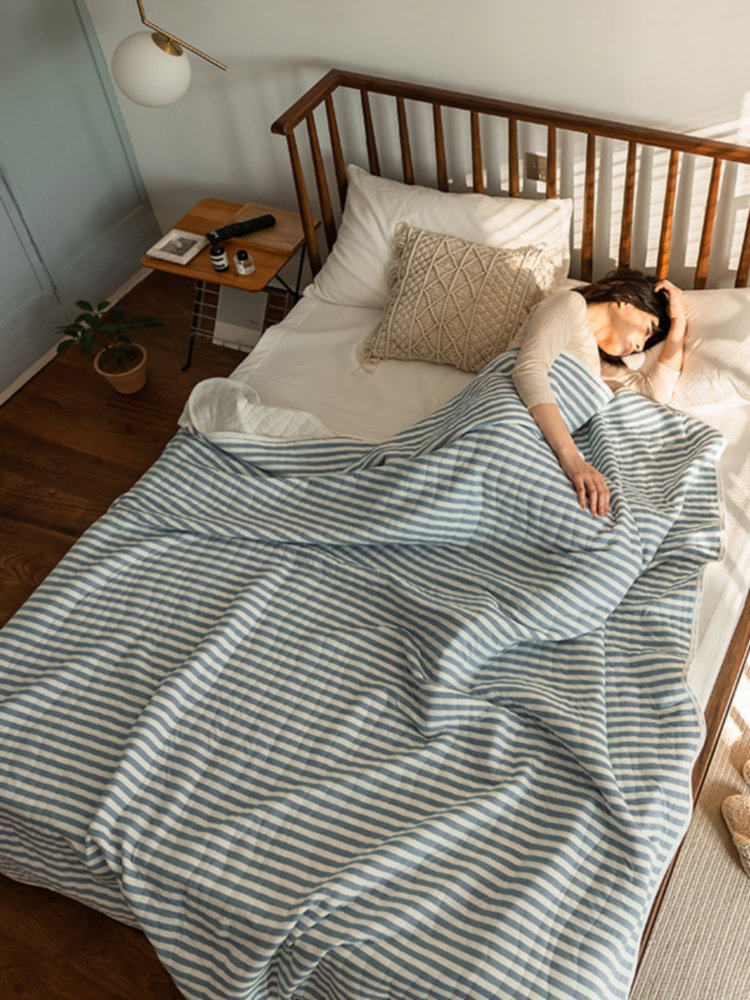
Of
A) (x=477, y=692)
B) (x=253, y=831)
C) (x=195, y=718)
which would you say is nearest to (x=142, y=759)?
(x=195, y=718)

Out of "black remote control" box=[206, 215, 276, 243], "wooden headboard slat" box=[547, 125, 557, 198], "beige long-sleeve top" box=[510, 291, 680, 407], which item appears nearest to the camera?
"beige long-sleeve top" box=[510, 291, 680, 407]

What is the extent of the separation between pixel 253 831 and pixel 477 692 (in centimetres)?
45

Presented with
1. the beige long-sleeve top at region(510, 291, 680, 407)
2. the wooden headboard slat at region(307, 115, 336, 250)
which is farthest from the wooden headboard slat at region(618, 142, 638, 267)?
the wooden headboard slat at region(307, 115, 336, 250)

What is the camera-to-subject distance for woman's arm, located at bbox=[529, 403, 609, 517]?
5.74ft

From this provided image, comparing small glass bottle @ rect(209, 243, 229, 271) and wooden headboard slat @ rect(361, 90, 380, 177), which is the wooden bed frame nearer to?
wooden headboard slat @ rect(361, 90, 380, 177)

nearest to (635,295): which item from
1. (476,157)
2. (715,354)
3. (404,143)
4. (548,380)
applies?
(715,354)

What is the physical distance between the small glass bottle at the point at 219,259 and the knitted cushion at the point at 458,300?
583mm

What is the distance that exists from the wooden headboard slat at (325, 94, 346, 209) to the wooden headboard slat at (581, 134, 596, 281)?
689mm

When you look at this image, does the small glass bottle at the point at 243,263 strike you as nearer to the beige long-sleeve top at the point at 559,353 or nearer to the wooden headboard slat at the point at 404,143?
the wooden headboard slat at the point at 404,143

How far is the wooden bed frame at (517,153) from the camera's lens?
83.2 inches

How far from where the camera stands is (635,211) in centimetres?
232

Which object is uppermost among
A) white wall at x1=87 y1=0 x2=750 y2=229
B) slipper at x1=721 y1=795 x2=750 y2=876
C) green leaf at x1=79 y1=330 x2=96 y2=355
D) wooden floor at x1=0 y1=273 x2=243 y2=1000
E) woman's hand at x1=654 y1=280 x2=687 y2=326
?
white wall at x1=87 y1=0 x2=750 y2=229

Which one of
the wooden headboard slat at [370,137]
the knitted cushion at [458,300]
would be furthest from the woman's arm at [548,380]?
the wooden headboard slat at [370,137]

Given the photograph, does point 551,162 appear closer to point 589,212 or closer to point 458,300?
point 589,212
